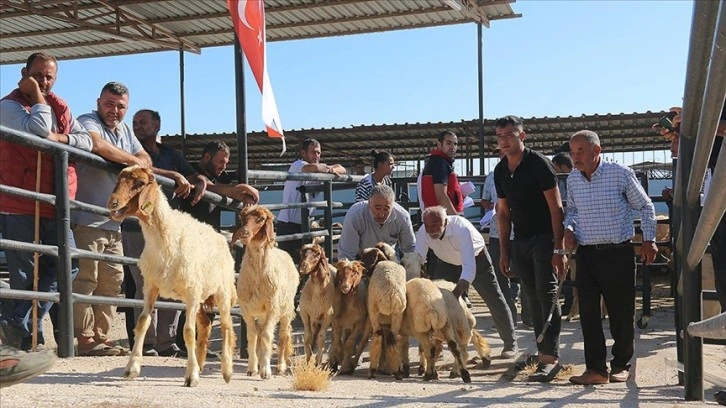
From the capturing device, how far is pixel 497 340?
9.46 metres

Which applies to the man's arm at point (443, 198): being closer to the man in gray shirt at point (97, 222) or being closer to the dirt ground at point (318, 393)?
the dirt ground at point (318, 393)

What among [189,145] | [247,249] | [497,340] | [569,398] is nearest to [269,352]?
[247,249]

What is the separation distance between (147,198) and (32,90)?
4.86 ft

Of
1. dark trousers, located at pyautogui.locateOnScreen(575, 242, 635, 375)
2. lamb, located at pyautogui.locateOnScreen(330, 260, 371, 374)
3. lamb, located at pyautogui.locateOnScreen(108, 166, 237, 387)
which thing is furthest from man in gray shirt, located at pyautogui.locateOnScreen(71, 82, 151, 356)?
dark trousers, located at pyautogui.locateOnScreen(575, 242, 635, 375)

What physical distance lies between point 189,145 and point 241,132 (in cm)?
1948

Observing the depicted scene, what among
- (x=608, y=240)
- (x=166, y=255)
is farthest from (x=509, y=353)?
(x=166, y=255)

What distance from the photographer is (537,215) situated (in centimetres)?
710

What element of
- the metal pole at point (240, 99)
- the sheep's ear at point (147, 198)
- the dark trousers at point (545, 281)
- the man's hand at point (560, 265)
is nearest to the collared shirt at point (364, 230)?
the dark trousers at point (545, 281)

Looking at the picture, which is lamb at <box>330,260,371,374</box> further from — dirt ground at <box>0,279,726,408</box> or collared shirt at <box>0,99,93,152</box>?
collared shirt at <box>0,99,93,152</box>

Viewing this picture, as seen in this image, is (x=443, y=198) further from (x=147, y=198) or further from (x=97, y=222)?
(x=147, y=198)

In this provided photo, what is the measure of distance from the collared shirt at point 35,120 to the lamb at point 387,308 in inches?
97.0

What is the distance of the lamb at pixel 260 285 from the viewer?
233 inches

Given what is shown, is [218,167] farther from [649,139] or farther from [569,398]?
[649,139]

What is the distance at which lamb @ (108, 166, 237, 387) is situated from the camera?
470cm
